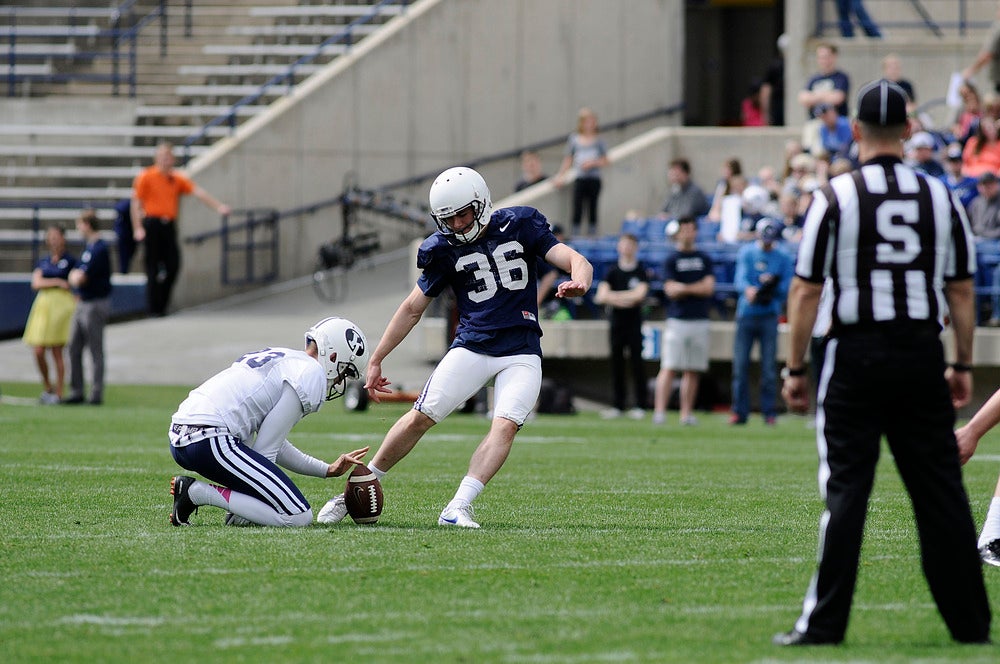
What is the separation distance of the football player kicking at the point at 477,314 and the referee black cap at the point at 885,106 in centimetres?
270

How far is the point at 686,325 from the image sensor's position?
16031 millimetres

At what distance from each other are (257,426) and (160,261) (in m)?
15.0

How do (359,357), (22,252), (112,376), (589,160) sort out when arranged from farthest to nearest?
(22,252), (589,160), (112,376), (359,357)

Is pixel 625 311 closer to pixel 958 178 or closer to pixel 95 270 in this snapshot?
pixel 958 178

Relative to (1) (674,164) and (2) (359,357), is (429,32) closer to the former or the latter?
(1) (674,164)

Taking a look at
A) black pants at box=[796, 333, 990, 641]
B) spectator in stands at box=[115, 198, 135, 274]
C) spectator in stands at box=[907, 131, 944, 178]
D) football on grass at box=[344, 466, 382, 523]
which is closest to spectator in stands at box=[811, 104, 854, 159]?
spectator in stands at box=[907, 131, 944, 178]

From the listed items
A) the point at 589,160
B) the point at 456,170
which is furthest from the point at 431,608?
the point at 589,160

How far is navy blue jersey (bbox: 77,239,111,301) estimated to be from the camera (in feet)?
56.6

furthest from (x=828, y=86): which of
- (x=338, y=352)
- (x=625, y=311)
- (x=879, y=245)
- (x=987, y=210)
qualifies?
(x=879, y=245)

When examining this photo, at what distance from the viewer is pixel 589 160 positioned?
22.0 meters

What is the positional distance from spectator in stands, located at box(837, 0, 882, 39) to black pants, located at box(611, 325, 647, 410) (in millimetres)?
9042

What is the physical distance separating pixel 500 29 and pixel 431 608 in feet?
68.9

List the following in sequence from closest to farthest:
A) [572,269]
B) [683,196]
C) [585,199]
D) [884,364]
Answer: [884,364] → [572,269] → [683,196] → [585,199]

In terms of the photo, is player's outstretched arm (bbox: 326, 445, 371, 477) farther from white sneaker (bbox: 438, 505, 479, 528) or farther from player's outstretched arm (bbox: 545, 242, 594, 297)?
player's outstretched arm (bbox: 545, 242, 594, 297)
